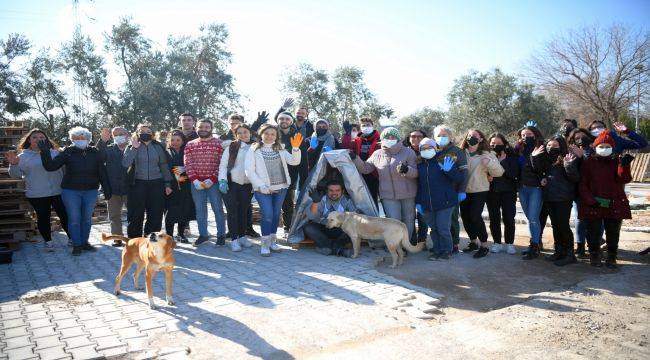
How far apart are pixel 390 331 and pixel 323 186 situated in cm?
369

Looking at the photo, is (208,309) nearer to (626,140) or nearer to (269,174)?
(269,174)

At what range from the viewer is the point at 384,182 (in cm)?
676

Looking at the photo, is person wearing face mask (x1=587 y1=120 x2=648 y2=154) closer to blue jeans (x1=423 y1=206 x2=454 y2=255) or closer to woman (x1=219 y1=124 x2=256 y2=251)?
blue jeans (x1=423 y1=206 x2=454 y2=255)

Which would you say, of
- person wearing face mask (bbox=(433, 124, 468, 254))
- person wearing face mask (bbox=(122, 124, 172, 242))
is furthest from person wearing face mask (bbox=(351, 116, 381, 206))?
person wearing face mask (bbox=(122, 124, 172, 242))

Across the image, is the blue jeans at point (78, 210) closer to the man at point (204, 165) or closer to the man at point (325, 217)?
the man at point (204, 165)

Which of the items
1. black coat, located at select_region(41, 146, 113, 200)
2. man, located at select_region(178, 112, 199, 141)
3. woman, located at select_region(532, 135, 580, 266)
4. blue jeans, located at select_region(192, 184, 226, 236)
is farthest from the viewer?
man, located at select_region(178, 112, 199, 141)

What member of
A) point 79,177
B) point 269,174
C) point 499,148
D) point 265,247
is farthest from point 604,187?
point 79,177

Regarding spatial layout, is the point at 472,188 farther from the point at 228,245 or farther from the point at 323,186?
the point at 228,245

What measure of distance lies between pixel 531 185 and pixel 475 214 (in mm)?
972

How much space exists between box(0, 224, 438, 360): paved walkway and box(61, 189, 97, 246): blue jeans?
2.11ft

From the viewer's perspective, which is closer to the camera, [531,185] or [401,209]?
[531,185]

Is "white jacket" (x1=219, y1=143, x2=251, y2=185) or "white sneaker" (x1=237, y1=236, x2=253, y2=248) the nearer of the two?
"white jacket" (x1=219, y1=143, x2=251, y2=185)

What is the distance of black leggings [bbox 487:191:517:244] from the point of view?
266 inches

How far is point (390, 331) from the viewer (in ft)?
13.2
